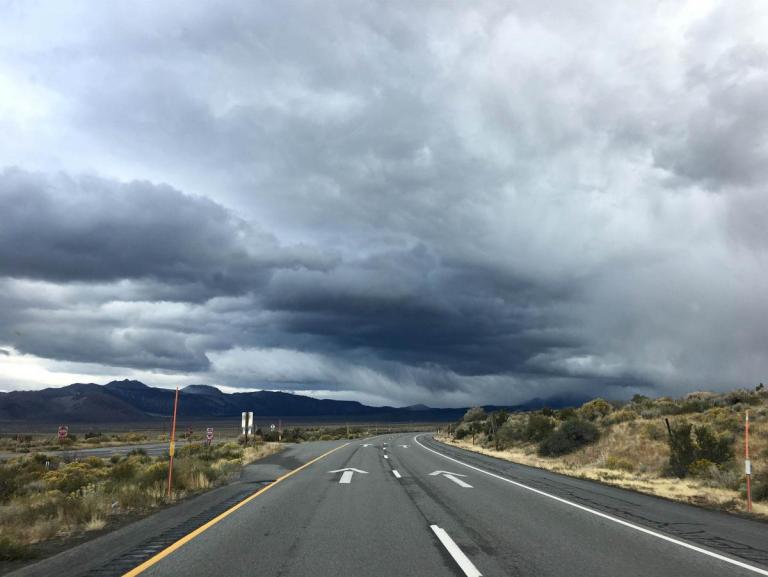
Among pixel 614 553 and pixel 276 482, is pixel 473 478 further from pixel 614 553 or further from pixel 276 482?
pixel 614 553

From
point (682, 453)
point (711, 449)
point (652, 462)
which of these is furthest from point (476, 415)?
point (711, 449)

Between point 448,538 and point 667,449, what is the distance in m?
23.6

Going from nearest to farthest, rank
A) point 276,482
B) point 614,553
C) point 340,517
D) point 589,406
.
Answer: point 614,553, point 340,517, point 276,482, point 589,406

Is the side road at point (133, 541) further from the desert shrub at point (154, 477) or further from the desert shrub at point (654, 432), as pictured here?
the desert shrub at point (654, 432)

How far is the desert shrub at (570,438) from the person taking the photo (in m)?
34.2

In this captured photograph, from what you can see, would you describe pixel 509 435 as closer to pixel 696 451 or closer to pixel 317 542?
pixel 696 451

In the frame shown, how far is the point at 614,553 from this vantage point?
26.8ft

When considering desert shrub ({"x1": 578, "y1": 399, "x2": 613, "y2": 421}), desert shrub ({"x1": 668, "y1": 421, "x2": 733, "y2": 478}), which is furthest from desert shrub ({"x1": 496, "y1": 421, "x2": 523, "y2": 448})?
desert shrub ({"x1": 668, "y1": 421, "x2": 733, "y2": 478})

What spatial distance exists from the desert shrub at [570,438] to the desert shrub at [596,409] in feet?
38.4

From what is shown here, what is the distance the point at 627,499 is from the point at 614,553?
24.6 ft

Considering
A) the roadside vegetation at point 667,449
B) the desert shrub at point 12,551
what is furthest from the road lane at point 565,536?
the desert shrub at point 12,551

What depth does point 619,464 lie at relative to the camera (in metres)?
26.1

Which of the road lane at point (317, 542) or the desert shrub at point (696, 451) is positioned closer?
the road lane at point (317, 542)

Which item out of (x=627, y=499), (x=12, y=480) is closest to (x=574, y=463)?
(x=627, y=499)
